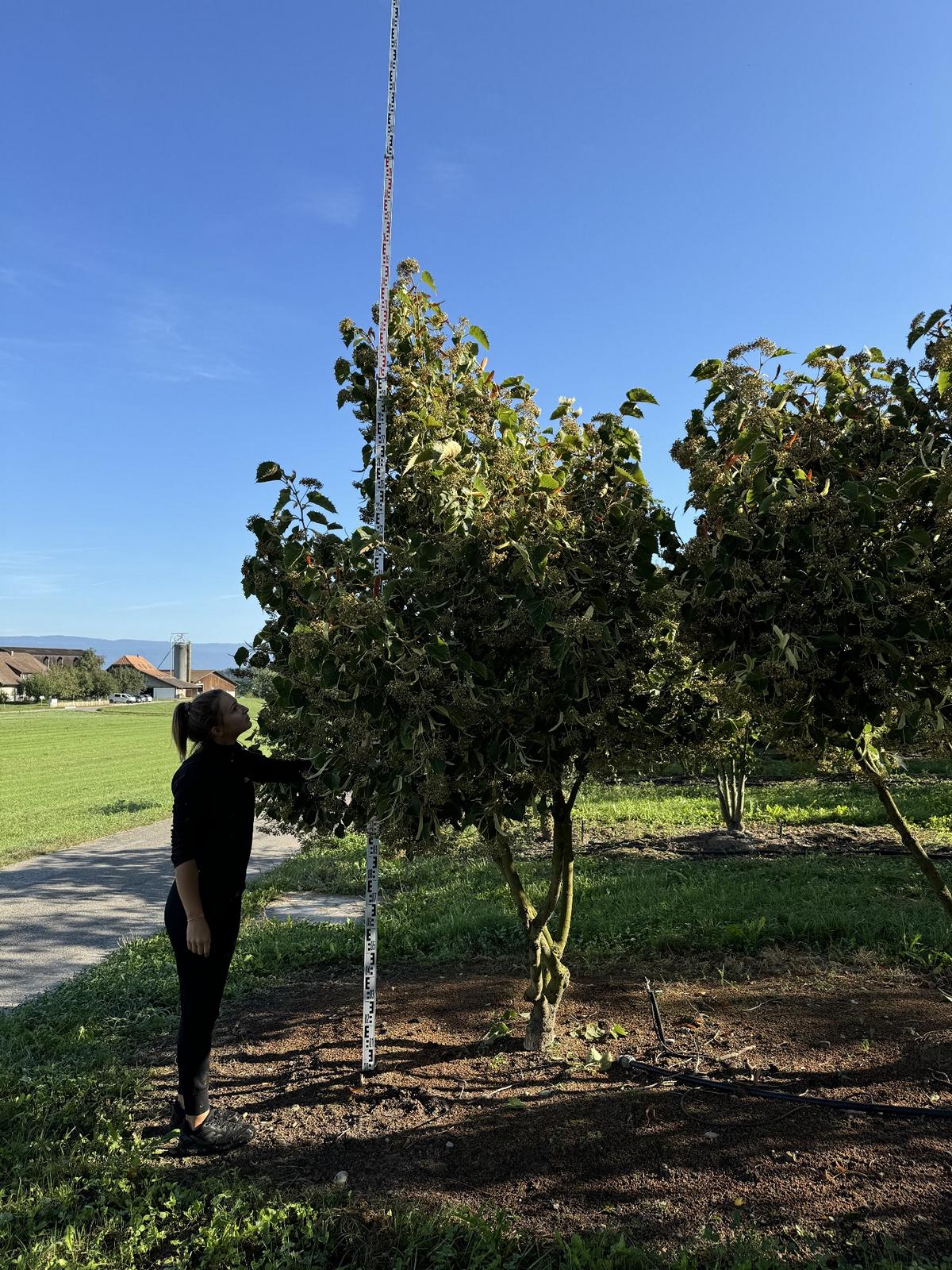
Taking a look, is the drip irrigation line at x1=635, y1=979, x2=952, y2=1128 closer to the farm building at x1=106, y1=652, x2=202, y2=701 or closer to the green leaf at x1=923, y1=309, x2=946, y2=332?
the green leaf at x1=923, y1=309, x2=946, y2=332

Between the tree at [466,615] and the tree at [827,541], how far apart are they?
30 centimetres

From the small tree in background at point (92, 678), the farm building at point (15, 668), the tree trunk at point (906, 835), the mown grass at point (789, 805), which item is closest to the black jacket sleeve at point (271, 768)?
the tree trunk at point (906, 835)

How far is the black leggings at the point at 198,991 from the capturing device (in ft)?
11.3

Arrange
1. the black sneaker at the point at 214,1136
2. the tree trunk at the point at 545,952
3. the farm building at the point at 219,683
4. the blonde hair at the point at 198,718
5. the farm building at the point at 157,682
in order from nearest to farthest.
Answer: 1. the black sneaker at the point at 214,1136
2. the blonde hair at the point at 198,718
3. the tree trunk at the point at 545,952
4. the farm building at the point at 219,683
5. the farm building at the point at 157,682

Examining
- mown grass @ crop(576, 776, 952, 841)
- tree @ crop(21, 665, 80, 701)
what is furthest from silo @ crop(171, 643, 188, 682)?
mown grass @ crop(576, 776, 952, 841)

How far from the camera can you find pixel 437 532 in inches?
132

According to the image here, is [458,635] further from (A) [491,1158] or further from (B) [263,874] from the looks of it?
(B) [263,874]

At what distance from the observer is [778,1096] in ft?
11.0

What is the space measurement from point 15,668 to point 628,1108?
338ft

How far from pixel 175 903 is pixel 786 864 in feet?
20.0

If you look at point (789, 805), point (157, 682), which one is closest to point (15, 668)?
point (157, 682)

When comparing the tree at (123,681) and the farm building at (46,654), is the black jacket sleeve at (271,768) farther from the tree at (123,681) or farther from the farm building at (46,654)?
the farm building at (46,654)

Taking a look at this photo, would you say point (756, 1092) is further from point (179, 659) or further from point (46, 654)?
point (46, 654)

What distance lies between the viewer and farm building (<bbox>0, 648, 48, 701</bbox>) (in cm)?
8431
